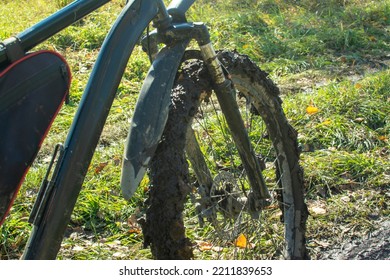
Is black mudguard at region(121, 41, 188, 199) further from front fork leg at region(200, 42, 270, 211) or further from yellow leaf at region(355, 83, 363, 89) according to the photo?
yellow leaf at region(355, 83, 363, 89)

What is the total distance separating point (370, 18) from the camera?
7625 mm

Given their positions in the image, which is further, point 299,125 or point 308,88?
point 308,88

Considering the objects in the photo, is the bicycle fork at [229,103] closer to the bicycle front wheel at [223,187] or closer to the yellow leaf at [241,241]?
the bicycle front wheel at [223,187]

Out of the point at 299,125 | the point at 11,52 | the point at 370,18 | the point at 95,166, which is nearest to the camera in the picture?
the point at 11,52

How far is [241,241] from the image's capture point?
3.70m

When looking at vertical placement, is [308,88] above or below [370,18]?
below

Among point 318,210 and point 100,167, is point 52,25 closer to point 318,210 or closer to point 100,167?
point 100,167

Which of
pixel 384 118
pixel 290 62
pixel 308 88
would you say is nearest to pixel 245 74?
pixel 384 118

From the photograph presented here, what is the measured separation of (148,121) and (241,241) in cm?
113
